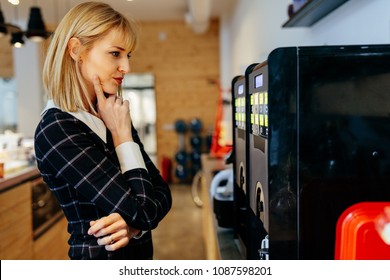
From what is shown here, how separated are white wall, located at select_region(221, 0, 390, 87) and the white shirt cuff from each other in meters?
0.91

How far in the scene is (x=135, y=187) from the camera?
0.88 meters

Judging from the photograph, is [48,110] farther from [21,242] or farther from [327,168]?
[21,242]

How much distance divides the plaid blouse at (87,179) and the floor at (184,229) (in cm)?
194

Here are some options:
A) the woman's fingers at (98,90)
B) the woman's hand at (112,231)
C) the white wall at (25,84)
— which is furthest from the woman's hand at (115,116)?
the white wall at (25,84)

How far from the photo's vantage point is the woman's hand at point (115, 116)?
36.1 inches

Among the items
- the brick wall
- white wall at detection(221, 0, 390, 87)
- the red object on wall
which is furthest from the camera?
the brick wall

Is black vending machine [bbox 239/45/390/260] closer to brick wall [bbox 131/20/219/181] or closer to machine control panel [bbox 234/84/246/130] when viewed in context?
machine control panel [bbox 234/84/246/130]

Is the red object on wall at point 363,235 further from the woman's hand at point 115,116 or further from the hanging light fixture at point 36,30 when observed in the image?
the hanging light fixture at point 36,30

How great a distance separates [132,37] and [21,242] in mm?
1981

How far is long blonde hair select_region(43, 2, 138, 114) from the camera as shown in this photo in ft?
2.81

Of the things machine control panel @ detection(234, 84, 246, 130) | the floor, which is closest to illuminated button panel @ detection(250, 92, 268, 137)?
machine control panel @ detection(234, 84, 246, 130)

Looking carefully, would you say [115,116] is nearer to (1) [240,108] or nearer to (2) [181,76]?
(1) [240,108]

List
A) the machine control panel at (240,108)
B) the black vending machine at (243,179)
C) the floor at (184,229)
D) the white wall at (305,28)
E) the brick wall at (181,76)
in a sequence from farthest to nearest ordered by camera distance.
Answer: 1. the brick wall at (181,76)
2. the floor at (184,229)
3. the white wall at (305,28)
4. the machine control panel at (240,108)
5. the black vending machine at (243,179)

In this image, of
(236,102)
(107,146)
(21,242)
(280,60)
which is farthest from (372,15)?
(21,242)
